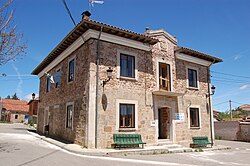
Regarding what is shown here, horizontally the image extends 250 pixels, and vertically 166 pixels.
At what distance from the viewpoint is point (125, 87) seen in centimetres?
1159

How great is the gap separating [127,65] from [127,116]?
2792mm

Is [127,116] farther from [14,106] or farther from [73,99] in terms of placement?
[14,106]

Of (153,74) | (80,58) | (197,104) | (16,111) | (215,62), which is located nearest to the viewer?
(80,58)

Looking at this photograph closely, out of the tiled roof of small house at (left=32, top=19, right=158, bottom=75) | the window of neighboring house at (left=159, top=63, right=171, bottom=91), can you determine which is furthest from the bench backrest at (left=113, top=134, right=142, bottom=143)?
the tiled roof of small house at (left=32, top=19, right=158, bottom=75)

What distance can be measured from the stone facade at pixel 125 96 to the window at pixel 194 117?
0.24 metres

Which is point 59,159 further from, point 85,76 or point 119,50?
point 119,50

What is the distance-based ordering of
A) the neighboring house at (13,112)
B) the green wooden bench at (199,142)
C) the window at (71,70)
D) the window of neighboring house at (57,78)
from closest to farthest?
the window at (71,70) → the green wooden bench at (199,142) → the window of neighboring house at (57,78) → the neighboring house at (13,112)

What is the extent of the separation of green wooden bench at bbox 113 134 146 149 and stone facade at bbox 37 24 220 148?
0.29m

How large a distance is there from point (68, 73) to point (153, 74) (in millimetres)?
5208

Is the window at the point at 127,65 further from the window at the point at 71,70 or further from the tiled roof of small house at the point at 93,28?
the window at the point at 71,70

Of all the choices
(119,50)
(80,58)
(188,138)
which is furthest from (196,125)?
(80,58)

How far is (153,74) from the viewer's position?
13.0 meters

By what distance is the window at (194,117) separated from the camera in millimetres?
14640

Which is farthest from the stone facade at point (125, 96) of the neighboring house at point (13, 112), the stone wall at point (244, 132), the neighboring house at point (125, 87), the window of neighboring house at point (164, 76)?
the neighboring house at point (13, 112)
